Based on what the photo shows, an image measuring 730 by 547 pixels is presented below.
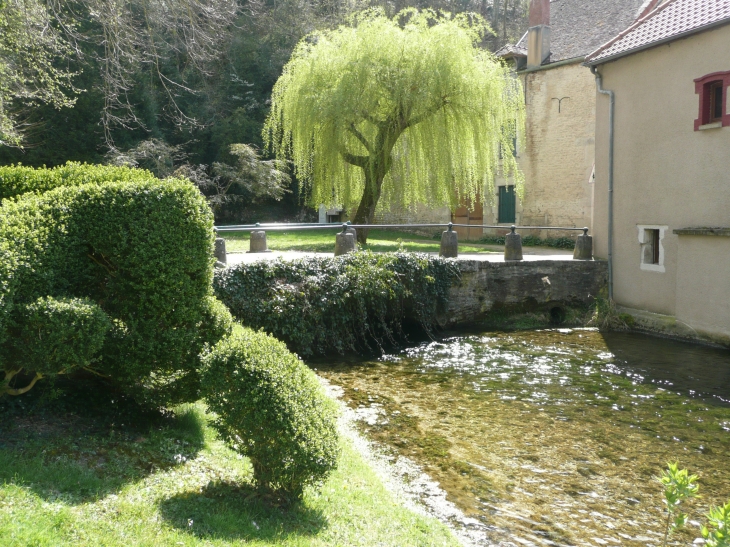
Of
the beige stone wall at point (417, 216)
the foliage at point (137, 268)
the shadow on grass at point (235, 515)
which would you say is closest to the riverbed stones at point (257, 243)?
the foliage at point (137, 268)

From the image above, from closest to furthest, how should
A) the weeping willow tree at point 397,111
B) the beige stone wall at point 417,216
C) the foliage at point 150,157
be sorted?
the weeping willow tree at point 397,111, the foliage at point 150,157, the beige stone wall at point 417,216

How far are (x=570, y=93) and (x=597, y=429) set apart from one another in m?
15.8

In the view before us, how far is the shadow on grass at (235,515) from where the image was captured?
12.6 feet

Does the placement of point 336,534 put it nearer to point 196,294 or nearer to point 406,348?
point 196,294

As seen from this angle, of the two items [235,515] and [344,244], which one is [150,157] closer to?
[344,244]

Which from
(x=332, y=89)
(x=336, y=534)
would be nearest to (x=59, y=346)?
(x=336, y=534)

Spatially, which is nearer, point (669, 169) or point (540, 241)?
point (669, 169)

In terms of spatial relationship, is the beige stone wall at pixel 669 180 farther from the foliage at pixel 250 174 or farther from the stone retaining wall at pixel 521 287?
the foliage at pixel 250 174

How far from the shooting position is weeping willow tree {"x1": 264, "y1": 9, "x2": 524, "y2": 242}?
48.6 ft

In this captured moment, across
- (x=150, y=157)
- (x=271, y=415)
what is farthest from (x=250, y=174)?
(x=271, y=415)

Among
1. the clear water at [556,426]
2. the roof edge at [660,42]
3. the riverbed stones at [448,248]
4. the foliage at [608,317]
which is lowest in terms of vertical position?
the clear water at [556,426]

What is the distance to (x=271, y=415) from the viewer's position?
424 centimetres

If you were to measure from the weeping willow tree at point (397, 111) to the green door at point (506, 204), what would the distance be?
651 cm

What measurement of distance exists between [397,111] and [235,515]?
12669 millimetres
